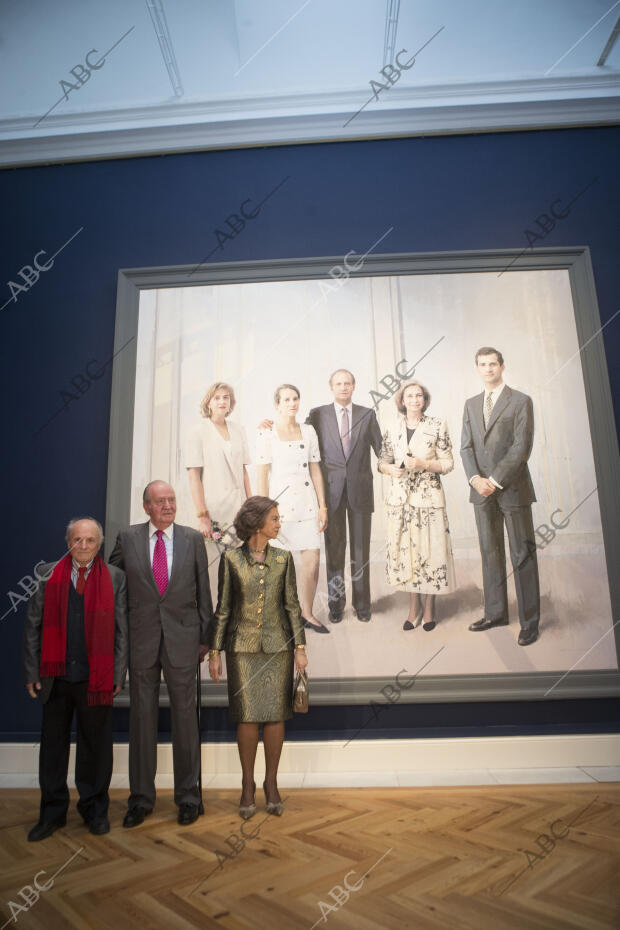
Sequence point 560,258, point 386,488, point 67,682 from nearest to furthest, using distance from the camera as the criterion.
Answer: point 67,682, point 386,488, point 560,258

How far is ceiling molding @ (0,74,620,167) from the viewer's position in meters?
4.67

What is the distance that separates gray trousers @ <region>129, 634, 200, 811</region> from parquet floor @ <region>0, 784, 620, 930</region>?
164mm

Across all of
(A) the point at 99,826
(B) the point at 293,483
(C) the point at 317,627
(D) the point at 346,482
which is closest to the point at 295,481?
(B) the point at 293,483

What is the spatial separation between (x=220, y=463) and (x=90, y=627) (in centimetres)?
153

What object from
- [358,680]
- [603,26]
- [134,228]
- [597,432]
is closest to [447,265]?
[597,432]

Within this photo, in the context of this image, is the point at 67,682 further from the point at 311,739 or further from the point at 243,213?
the point at 243,213

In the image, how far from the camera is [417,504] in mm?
4121

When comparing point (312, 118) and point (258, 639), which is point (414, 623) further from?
point (312, 118)

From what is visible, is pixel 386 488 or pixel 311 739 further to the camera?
pixel 386 488

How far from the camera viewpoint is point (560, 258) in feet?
14.6

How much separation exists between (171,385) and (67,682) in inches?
86.6

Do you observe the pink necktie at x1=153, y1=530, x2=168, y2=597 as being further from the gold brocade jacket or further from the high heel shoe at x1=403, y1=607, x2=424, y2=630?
the high heel shoe at x1=403, y1=607, x2=424, y2=630

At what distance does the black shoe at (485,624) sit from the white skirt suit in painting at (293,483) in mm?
1194

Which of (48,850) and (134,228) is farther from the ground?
(134,228)
